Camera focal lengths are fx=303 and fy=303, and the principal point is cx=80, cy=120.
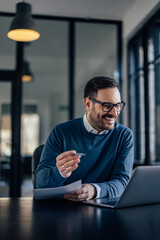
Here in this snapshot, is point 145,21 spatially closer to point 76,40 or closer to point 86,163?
point 76,40

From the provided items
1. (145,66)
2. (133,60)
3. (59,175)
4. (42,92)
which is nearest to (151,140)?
(145,66)

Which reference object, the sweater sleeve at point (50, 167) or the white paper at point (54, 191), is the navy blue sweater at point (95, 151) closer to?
the sweater sleeve at point (50, 167)

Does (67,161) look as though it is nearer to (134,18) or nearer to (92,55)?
(134,18)

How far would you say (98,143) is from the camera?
6.06ft

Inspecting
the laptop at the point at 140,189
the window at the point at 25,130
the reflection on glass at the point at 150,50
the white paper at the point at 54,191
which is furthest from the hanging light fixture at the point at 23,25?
the laptop at the point at 140,189

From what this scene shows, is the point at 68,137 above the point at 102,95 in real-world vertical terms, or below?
below

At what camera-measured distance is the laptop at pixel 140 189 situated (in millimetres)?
1228

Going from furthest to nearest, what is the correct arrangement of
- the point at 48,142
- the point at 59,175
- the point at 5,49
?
1. the point at 5,49
2. the point at 48,142
3. the point at 59,175

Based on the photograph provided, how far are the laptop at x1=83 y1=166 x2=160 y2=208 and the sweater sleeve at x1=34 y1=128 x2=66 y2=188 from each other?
0.71ft

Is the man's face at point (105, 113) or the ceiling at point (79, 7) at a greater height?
the ceiling at point (79, 7)

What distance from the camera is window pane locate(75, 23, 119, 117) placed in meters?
4.95

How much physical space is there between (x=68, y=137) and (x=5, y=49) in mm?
3309

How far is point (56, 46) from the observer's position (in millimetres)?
4898

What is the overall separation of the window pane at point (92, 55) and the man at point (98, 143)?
3.01m
